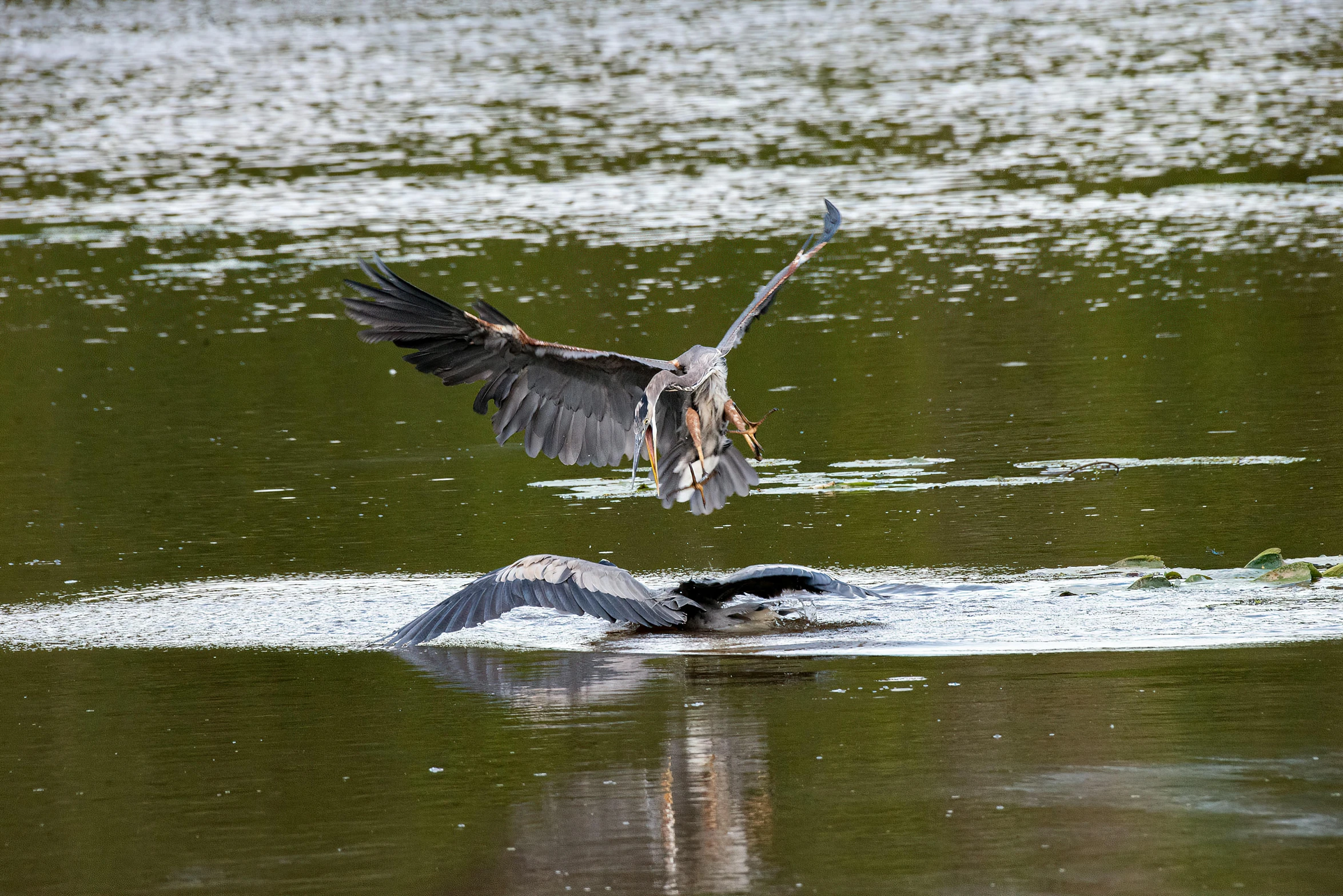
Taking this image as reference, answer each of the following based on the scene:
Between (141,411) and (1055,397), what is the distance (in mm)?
6900

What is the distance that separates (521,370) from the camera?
395 inches

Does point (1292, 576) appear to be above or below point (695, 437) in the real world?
below

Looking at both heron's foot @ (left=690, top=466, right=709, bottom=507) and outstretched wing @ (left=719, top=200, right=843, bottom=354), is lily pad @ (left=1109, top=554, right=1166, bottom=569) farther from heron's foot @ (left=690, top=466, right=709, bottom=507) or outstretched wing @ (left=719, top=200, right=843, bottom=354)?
outstretched wing @ (left=719, top=200, right=843, bottom=354)

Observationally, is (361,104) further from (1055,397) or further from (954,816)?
(954,816)

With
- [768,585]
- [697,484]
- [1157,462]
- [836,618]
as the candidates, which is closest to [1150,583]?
[836,618]

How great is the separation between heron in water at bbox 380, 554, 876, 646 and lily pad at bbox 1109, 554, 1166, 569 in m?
1.26

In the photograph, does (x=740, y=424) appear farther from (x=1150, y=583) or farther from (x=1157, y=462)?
(x=1157, y=462)

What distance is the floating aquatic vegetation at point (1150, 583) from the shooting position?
31.4 ft

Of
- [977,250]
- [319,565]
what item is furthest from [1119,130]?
[319,565]

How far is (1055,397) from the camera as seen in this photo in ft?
48.5

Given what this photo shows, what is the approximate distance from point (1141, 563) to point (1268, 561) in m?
0.60

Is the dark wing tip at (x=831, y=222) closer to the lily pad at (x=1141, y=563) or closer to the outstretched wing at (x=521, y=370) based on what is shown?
the outstretched wing at (x=521, y=370)

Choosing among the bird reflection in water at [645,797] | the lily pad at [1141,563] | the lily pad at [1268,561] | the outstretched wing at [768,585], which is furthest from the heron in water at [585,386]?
the lily pad at [1268,561]

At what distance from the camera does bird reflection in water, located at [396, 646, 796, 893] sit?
20.7 ft
